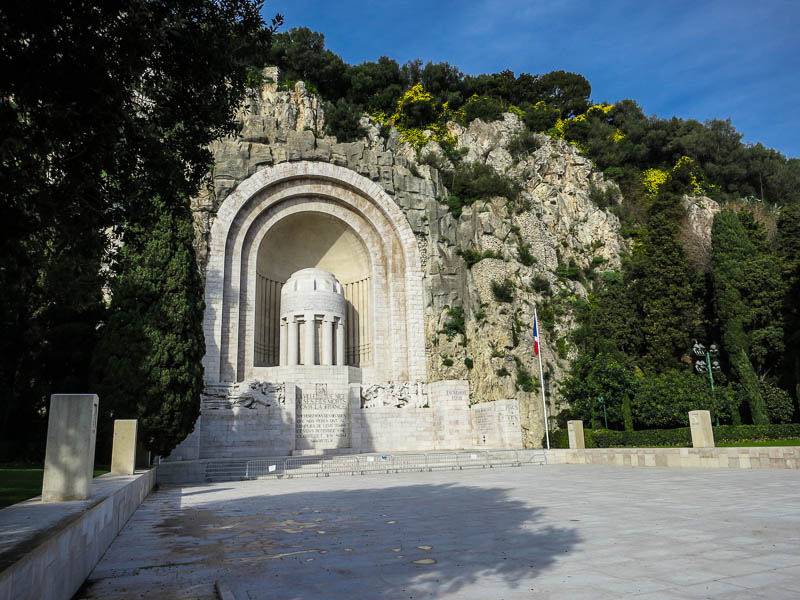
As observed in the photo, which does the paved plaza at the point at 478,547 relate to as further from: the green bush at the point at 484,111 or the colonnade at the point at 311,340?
the green bush at the point at 484,111

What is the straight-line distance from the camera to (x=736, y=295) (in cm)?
2330

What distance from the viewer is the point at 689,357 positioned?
2539 cm

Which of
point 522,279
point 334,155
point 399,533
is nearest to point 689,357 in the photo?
point 522,279

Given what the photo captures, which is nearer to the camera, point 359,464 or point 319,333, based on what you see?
point 359,464

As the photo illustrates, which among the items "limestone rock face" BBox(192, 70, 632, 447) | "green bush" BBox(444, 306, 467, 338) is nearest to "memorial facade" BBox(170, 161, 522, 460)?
"limestone rock face" BBox(192, 70, 632, 447)

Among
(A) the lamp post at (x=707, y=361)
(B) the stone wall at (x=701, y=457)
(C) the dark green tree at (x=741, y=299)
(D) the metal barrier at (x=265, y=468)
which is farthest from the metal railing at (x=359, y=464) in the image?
(C) the dark green tree at (x=741, y=299)

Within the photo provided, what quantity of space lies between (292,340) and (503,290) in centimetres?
1068

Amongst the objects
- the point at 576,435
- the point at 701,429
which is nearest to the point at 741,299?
the point at 576,435

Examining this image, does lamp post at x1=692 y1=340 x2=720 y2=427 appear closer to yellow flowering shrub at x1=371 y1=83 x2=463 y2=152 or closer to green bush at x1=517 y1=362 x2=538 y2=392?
green bush at x1=517 y1=362 x2=538 y2=392

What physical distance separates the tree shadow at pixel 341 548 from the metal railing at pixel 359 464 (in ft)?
23.7

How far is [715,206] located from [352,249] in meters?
24.4

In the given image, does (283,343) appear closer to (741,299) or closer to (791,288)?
(741,299)

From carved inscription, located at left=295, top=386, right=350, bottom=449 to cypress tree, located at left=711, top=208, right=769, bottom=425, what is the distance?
55.2ft

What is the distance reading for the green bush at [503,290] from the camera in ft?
85.5
